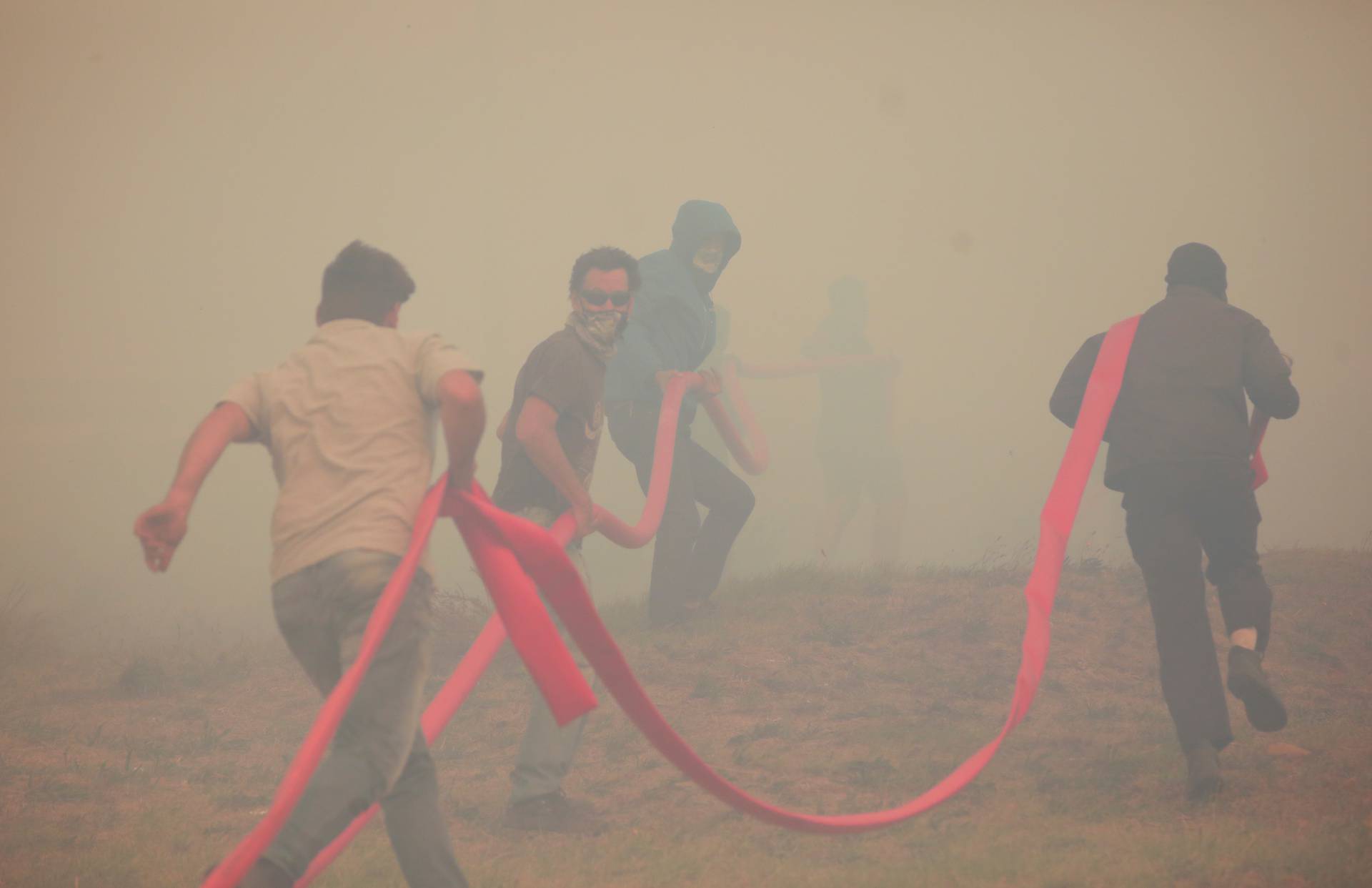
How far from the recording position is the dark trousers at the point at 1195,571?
4059 mm

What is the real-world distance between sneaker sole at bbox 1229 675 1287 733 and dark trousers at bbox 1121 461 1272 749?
159 millimetres

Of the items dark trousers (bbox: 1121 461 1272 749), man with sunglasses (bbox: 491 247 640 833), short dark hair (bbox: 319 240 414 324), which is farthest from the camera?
dark trousers (bbox: 1121 461 1272 749)

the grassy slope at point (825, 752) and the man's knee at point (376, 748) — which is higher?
the man's knee at point (376, 748)

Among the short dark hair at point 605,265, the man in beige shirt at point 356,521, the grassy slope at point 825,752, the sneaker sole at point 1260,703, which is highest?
the short dark hair at point 605,265

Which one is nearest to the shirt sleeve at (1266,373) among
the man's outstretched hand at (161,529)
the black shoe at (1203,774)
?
the black shoe at (1203,774)

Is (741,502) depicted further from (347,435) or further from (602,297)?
(347,435)

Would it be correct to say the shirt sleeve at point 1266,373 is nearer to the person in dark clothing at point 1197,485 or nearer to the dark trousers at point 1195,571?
the person in dark clothing at point 1197,485

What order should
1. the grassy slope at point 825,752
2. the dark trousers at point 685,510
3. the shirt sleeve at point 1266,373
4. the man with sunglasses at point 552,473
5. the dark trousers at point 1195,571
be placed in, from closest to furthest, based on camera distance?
1. the grassy slope at point 825,752
2. the man with sunglasses at point 552,473
3. the dark trousers at point 1195,571
4. the shirt sleeve at point 1266,373
5. the dark trousers at point 685,510

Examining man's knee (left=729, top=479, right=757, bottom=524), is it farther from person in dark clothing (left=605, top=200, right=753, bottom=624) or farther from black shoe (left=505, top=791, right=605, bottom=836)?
black shoe (left=505, top=791, right=605, bottom=836)

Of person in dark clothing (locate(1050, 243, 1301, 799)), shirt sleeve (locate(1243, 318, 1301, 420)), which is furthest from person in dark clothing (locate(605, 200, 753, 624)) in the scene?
shirt sleeve (locate(1243, 318, 1301, 420))

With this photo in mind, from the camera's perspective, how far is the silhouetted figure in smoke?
11.4 meters

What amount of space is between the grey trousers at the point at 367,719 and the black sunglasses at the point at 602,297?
187cm

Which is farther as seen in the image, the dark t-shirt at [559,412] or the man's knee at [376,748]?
the dark t-shirt at [559,412]

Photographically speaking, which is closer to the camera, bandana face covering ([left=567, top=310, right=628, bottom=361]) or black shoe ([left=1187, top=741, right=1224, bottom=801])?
black shoe ([left=1187, top=741, right=1224, bottom=801])
